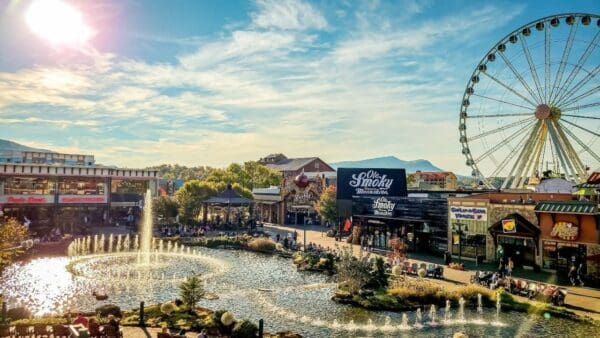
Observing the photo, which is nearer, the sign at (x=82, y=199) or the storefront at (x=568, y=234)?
the storefront at (x=568, y=234)

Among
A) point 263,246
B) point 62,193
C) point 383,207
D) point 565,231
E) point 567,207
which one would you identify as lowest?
point 263,246

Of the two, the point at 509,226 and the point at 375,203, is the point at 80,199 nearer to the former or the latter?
the point at 375,203

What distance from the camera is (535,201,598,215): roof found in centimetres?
3125

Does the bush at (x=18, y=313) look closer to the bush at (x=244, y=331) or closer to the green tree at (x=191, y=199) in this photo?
the bush at (x=244, y=331)

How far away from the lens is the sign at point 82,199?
59312 millimetres

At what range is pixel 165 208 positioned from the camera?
6338 centimetres

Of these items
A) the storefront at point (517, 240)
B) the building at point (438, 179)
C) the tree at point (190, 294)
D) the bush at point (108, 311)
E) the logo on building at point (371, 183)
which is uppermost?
the building at point (438, 179)

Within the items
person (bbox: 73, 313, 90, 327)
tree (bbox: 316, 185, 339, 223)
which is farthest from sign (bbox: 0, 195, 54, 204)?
person (bbox: 73, 313, 90, 327)

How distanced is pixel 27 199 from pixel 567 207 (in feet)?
185

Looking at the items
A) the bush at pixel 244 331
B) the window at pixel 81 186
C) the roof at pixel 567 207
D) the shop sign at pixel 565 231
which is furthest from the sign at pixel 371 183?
the window at pixel 81 186

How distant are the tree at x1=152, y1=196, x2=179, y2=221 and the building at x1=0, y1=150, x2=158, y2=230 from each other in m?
3.43

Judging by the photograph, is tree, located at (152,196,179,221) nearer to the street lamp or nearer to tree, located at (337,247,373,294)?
the street lamp

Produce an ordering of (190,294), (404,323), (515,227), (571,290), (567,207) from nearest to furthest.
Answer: (404,323)
(190,294)
(571,290)
(567,207)
(515,227)

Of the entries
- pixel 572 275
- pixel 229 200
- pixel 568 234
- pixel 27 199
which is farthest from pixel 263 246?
pixel 27 199
